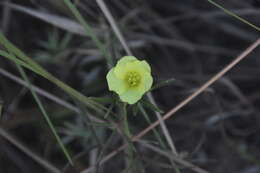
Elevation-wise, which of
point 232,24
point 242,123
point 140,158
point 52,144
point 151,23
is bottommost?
point 242,123

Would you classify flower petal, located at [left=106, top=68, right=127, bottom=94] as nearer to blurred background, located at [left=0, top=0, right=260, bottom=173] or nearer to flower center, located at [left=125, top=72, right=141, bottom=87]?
flower center, located at [left=125, top=72, right=141, bottom=87]

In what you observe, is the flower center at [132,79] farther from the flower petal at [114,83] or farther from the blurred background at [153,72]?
the blurred background at [153,72]

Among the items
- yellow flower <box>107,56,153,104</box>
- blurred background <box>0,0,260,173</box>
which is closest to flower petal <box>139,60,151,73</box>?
yellow flower <box>107,56,153,104</box>

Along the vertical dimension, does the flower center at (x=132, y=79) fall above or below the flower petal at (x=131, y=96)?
above

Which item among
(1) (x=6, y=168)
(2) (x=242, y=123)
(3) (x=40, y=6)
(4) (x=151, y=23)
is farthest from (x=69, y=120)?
(2) (x=242, y=123)

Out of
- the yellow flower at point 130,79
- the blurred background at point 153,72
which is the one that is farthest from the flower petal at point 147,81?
the blurred background at point 153,72

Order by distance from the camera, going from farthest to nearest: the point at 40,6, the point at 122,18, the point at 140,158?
the point at 122,18
the point at 40,6
the point at 140,158

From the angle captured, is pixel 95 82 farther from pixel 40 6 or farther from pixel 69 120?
pixel 40 6
